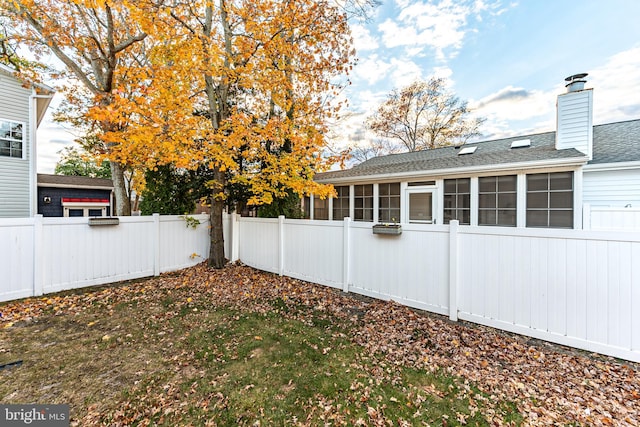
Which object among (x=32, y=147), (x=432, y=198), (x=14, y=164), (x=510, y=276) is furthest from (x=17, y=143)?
(x=510, y=276)

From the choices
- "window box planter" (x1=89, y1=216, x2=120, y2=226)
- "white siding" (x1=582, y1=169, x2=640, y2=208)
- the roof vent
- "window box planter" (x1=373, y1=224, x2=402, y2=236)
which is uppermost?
the roof vent

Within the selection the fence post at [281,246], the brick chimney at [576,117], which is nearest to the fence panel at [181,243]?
the fence post at [281,246]

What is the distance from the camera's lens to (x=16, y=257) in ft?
14.8

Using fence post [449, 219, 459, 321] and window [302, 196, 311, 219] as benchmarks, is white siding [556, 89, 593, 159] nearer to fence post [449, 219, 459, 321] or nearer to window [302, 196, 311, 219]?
fence post [449, 219, 459, 321]

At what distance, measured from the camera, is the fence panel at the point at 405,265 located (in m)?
3.89

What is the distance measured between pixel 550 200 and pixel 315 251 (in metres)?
6.00

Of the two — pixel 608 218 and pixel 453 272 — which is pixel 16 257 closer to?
pixel 453 272

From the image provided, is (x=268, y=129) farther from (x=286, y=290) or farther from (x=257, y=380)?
(x=257, y=380)

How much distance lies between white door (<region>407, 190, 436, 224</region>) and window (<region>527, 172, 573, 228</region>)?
2333 millimetres

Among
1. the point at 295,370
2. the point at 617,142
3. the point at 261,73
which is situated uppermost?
the point at 261,73

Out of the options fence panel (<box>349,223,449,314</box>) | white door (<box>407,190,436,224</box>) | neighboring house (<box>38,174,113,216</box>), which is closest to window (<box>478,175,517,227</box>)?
white door (<box>407,190,436,224</box>)

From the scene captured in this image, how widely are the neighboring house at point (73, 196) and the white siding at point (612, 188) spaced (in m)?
21.9

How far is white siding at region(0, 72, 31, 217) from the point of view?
26.2ft

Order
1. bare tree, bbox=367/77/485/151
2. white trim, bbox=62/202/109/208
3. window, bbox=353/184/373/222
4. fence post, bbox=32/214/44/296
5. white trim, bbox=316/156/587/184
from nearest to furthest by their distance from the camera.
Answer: fence post, bbox=32/214/44/296 → white trim, bbox=316/156/587/184 → window, bbox=353/184/373/222 → white trim, bbox=62/202/109/208 → bare tree, bbox=367/77/485/151
